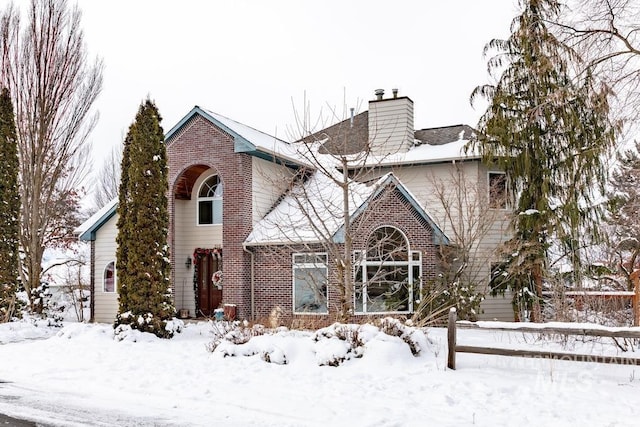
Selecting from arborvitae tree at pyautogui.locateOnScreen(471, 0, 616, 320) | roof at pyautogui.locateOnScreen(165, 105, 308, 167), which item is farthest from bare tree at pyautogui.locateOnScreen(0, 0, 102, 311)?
arborvitae tree at pyautogui.locateOnScreen(471, 0, 616, 320)

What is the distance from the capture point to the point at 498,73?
17172 mm

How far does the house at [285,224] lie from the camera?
16672 mm

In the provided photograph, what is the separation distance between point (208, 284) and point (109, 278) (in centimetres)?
352

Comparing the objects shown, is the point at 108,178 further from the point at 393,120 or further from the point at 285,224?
the point at 285,224

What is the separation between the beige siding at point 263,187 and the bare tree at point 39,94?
24.5 feet

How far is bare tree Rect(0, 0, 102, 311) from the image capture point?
19.5 metres

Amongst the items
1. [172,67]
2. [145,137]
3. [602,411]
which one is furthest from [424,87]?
[602,411]

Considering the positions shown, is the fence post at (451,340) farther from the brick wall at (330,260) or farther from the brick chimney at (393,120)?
the brick chimney at (393,120)

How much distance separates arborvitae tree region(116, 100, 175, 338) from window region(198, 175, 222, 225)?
441cm

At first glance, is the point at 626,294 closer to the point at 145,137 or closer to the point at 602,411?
the point at 602,411

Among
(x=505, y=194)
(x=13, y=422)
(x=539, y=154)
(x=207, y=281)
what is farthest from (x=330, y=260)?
(x=13, y=422)

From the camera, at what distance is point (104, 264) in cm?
1955

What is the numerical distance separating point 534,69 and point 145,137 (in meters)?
10.7

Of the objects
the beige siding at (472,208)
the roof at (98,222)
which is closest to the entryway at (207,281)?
the roof at (98,222)
